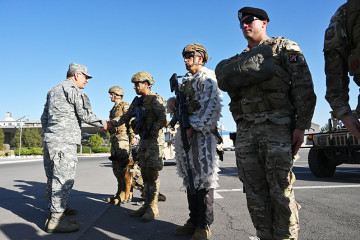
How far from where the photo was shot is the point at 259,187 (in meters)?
2.02

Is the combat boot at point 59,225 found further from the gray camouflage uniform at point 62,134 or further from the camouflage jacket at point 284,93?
the camouflage jacket at point 284,93

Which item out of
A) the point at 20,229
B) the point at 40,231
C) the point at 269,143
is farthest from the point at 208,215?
the point at 20,229

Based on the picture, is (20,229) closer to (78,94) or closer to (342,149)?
(78,94)

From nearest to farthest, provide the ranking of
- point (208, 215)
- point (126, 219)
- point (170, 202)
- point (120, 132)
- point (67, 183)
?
point (208, 215)
point (67, 183)
point (126, 219)
point (170, 202)
point (120, 132)

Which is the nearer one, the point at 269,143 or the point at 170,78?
the point at 269,143

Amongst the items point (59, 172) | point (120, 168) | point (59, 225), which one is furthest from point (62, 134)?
point (120, 168)

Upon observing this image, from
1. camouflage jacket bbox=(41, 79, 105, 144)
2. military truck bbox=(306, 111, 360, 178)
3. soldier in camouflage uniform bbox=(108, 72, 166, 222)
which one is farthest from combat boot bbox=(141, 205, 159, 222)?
military truck bbox=(306, 111, 360, 178)

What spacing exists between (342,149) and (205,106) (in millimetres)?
5651

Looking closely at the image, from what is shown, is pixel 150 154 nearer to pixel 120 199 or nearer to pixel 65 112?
pixel 65 112

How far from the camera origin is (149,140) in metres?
3.86

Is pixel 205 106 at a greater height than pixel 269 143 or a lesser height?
greater

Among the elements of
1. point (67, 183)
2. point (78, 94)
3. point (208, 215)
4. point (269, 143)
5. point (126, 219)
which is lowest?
point (126, 219)

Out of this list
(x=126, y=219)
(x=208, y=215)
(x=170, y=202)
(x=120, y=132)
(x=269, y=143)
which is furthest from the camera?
(x=120, y=132)

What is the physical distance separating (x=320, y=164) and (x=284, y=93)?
6.60 metres
